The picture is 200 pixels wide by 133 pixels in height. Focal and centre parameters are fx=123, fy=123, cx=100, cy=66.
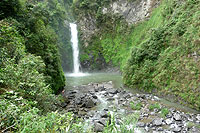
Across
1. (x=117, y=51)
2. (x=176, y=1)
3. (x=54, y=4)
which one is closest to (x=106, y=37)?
(x=117, y=51)

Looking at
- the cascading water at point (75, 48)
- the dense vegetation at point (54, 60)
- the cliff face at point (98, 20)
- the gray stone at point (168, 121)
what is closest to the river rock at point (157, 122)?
the gray stone at point (168, 121)

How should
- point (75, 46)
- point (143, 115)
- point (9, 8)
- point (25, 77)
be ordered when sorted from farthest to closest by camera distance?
1. point (75, 46)
2. point (9, 8)
3. point (143, 115)
4. point (25, 77)

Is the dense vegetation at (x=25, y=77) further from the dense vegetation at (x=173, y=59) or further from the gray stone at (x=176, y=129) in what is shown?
the dense vegetation at (x=173, y=59)

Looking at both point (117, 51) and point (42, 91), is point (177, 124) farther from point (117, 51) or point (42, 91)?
point (117, 51)

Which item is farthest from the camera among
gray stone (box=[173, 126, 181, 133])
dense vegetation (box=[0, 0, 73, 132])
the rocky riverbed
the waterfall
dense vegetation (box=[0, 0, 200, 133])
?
the waterfall

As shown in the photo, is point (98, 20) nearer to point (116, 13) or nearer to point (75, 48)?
point (116, 13)

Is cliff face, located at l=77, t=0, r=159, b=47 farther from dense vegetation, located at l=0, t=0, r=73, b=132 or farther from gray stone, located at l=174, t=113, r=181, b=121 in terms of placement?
gray stone, located at l=174, t=113, r=181, b=121

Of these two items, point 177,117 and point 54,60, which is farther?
point 54,60

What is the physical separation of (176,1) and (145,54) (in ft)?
21.3

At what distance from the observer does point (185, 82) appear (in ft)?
25.3

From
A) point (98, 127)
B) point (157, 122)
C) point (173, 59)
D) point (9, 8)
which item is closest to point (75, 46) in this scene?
point (9, 8)

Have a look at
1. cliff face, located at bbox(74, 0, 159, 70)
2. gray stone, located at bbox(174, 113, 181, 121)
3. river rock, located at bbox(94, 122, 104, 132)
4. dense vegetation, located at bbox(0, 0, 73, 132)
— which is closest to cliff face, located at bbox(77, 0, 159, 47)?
cliff face, located at bbox(74, 0, 159, 70)

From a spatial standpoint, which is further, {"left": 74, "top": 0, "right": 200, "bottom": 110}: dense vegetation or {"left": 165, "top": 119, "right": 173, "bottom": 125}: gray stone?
{"left": 74, "top": 0, "right": 200, "bottom": 110}: dense vegetation

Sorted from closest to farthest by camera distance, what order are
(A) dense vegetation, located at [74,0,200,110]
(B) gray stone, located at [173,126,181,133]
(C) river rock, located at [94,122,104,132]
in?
(C) river rock, located at [94,122,104,132], (B) gray stone, located at [173,126,181,133], (A) dense vegetation, located at [74,0,200,110]
